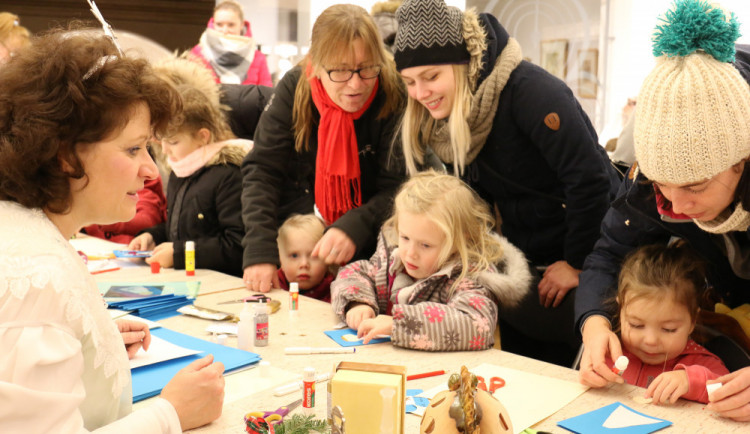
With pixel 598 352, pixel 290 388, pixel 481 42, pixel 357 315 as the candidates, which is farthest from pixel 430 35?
pixel 290 388

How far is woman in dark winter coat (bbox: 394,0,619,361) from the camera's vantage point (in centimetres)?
231

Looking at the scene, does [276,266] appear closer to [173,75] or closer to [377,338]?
[377,338]

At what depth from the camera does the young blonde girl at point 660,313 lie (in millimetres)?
1899

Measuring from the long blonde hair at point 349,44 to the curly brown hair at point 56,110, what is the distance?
1271 millimetres

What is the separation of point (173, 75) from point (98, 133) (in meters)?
2.12

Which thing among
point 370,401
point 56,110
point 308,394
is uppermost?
point 56,110

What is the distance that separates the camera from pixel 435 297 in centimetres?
214

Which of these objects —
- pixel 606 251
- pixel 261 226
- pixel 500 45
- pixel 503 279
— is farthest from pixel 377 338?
pixel 500 45

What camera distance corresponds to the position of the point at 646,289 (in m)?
1.92

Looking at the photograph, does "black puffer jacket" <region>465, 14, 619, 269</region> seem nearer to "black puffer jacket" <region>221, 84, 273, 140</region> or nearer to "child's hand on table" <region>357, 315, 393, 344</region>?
"child's hand on table" <region>357, 315, 393, 344</region>

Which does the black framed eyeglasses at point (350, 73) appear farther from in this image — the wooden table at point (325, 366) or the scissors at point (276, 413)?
the scissors at point (276, 413)

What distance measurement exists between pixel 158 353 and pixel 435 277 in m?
0.83

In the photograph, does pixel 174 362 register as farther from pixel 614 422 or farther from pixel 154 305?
pixel 614 422

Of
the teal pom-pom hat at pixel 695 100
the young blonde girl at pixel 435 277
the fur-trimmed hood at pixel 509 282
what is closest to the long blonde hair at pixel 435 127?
the young blonde girl at pixel 435 277
